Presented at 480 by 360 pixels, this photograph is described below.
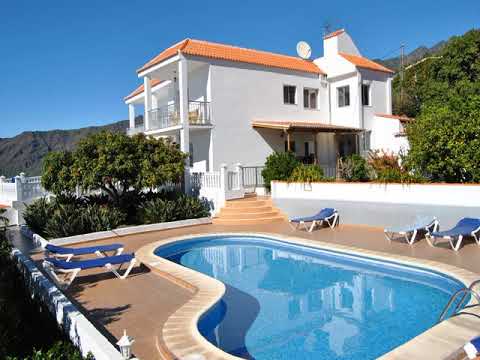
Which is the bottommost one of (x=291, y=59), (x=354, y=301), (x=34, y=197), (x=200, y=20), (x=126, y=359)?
(x=354, y=301)

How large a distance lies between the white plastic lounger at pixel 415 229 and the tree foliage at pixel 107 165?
9.77 metres

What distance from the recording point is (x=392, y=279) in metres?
9.97

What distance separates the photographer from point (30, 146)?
53.1 metres

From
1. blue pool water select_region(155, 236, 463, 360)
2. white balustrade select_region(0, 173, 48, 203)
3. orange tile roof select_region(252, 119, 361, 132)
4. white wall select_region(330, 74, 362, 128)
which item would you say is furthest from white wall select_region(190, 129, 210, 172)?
blue pool water select_region(155, 236, 463, 360)

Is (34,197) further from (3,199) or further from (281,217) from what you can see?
(281,217)

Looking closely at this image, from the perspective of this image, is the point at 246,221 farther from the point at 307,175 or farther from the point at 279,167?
the point at 279,167

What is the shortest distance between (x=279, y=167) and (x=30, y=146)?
4436 cm

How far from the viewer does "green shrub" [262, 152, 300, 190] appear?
819 inches

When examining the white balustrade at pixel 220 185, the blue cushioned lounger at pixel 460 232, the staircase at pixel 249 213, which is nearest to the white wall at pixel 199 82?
the white balustrade at pixel 220 185

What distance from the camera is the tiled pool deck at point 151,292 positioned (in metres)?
6.48

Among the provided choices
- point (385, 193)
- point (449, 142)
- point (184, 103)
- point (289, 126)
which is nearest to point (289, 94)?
point (289, 126)

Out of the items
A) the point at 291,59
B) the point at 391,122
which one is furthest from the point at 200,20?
the point at 391,122

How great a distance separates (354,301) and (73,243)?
34.7 feet

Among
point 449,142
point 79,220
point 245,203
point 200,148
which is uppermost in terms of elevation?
point 200,148
